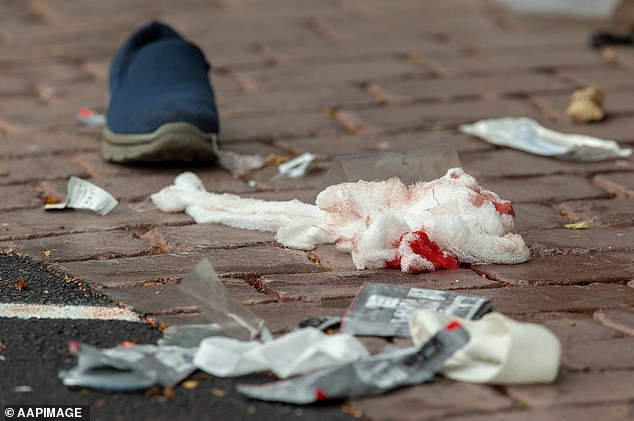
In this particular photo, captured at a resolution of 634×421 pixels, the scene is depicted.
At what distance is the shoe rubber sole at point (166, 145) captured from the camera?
12.8 ft

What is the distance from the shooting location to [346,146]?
14.2 feet

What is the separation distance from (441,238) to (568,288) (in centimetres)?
34

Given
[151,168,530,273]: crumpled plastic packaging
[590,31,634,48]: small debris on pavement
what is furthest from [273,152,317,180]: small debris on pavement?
[590,31,634,48]: small debris on pavement

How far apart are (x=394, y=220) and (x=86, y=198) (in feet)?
3.45

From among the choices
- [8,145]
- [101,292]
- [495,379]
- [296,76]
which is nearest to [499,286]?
[495,379]

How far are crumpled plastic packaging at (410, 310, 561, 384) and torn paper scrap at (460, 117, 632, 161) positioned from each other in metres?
1.92

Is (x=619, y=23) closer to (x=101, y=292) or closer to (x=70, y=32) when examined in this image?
(x=70, y=32)

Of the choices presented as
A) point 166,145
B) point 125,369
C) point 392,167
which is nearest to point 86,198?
point 166,145

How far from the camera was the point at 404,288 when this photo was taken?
2791mm

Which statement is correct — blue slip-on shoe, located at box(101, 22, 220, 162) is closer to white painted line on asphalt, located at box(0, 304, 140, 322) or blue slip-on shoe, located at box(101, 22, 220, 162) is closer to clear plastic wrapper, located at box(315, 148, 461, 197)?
clear plastic wrapper, located at box(315, 148, 461, 197)

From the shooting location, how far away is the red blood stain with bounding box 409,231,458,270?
302 cm

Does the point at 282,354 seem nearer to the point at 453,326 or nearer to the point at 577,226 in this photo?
the point at 453,326

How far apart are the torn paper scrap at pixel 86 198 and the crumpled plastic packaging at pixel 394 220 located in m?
0.16

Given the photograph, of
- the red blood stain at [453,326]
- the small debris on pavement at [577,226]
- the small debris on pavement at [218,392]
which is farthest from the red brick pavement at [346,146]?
the small debris on pavement at [218,392]
